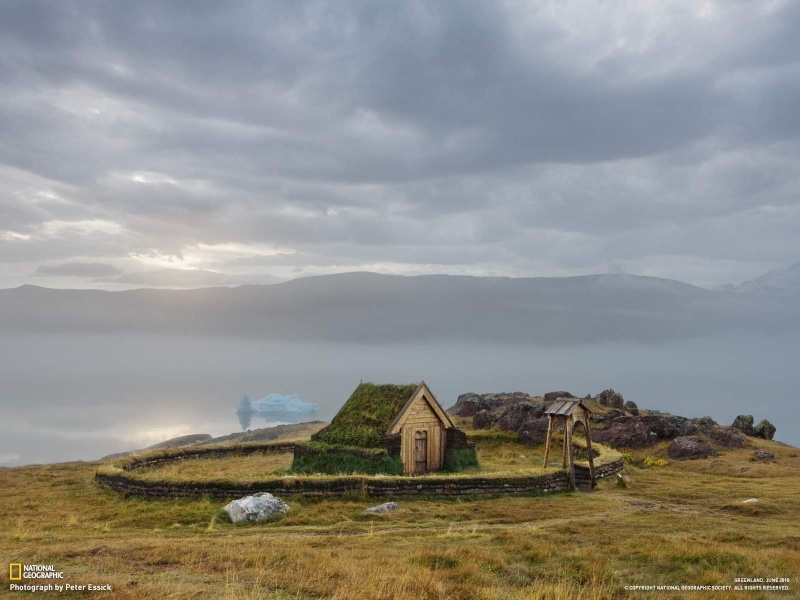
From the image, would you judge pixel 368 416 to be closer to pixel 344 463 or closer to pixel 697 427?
pixel 344 463

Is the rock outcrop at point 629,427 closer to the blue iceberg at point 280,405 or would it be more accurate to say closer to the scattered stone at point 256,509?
the scattered stone at point 256,509

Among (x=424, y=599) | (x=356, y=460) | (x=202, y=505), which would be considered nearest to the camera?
(x=424, y=599)

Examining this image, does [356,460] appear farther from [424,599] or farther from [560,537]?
[424,599]

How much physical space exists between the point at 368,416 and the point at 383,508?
29.7 feet

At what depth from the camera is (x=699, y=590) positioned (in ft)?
35.0

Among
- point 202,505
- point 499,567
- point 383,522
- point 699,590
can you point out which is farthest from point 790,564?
point 202,505

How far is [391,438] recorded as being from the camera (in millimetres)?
27297

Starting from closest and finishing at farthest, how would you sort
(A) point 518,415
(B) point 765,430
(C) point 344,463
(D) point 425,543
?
(D) point 425,543 → (C) point 344,463 → (A) point 518,415 → (B) point 765,430

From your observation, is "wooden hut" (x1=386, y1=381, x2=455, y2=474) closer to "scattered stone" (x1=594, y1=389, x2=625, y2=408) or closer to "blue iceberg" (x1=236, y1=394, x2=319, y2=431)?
"scattered stone" (x1=594, y1=389, x2=625, y2=408)

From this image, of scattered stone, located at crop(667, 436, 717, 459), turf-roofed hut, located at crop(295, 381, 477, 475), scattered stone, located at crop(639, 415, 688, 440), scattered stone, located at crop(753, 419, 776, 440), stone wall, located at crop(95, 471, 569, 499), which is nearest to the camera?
stone wall, located at crop(95, 471, 569, 499)

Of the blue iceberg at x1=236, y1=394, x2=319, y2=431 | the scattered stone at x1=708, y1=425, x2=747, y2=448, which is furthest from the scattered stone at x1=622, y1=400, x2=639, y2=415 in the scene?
the blue iceberg at x1=236, y1=394, x2=319, y2=431

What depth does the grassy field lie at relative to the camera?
10227mm

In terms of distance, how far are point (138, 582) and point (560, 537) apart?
1059 cm

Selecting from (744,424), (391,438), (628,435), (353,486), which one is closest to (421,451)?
(391,438)
